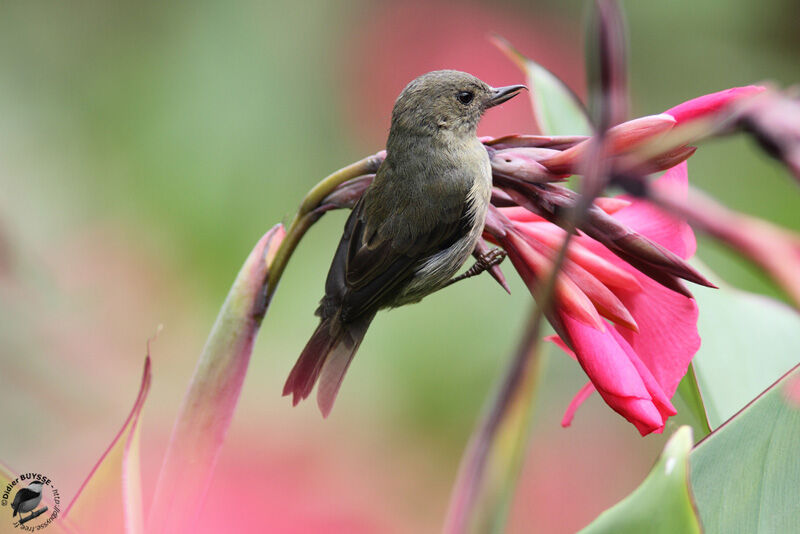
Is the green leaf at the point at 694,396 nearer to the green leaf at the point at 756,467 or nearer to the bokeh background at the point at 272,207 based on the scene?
the green leaf at the point at 756,467

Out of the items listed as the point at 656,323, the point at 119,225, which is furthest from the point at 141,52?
the point at 656,323

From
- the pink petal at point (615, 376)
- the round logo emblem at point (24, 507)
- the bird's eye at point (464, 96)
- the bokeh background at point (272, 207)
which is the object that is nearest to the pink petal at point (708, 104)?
the pink petal at point (615, 376)

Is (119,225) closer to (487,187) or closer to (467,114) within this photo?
(467,114)

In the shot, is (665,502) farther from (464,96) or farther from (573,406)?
(464,96)

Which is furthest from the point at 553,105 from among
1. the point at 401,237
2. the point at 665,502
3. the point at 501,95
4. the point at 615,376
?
the point at 665,502

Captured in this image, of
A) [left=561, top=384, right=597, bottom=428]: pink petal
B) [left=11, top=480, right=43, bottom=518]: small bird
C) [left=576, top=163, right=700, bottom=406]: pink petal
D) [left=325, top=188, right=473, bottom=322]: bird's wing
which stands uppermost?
[left=325, top=188, right=473, bottom=322]: bird's wing

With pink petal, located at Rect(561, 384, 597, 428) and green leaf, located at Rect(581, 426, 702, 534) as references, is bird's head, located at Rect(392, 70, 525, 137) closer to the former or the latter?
pink petal, located at Rect(561, 384, 597, 428)

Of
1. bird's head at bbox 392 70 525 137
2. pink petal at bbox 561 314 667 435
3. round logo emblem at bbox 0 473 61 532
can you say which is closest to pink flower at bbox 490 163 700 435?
pink petal at bbox 561 314 667 435
